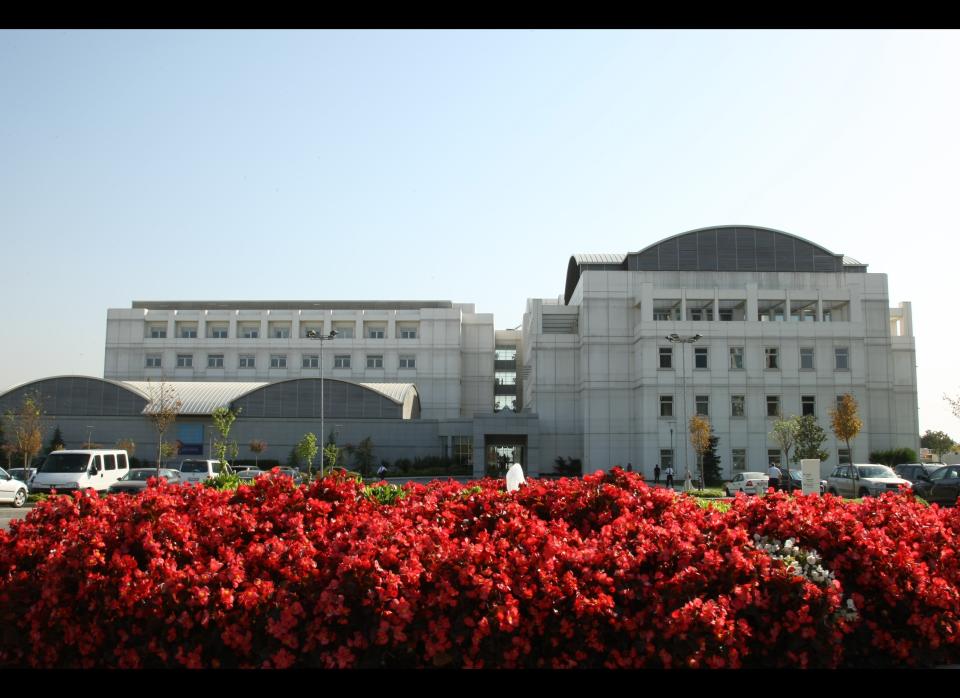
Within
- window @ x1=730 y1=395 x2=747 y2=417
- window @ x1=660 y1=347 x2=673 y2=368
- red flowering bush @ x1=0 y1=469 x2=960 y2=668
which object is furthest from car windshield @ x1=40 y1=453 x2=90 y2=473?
window @ x1=730 y1=395 x2=747 y2=417

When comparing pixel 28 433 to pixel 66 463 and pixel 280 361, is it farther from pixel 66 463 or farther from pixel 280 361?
pixel 280 361

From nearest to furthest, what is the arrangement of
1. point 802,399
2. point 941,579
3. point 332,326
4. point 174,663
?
point 174,663
point 941,579
point 802,399
point 332,326

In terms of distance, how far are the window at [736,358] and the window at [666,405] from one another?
4787 mm

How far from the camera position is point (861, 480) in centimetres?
3158

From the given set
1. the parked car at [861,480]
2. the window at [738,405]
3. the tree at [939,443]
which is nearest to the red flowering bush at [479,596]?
the parked car at [861,480]

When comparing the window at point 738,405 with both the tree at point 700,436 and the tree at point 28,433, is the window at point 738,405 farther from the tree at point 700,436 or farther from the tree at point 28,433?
the tree at point 28,433

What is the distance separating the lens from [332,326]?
76.8 m

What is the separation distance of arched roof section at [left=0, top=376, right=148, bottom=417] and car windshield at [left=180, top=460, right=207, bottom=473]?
25.0 meters

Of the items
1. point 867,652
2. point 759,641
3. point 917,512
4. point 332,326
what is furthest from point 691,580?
point 332,326

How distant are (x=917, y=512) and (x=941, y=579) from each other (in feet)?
6.47

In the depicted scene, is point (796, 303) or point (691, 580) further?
point (796, 303)

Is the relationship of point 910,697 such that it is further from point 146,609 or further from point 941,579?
point 146,609

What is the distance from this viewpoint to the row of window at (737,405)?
5391cm

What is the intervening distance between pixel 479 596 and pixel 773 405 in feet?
173
